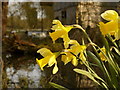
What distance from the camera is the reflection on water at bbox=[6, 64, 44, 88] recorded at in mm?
1727

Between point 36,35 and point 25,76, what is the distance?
449 mm

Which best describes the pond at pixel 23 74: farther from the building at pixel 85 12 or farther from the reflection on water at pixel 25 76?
the building at pixel 85 12

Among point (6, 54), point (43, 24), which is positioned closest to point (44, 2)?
point (43, 24)

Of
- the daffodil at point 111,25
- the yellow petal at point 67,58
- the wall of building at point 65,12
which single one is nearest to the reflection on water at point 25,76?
the wall of building at point 65,12

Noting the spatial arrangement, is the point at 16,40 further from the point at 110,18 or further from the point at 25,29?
the point at 110,18

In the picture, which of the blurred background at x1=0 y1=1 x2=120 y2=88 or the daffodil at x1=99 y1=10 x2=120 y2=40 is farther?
the blurred background at x1=0 y1=1 x2=120 y2=88

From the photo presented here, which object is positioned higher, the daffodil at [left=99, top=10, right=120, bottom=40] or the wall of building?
the wall of building

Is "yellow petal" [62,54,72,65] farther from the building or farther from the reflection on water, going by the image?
the reflection on water

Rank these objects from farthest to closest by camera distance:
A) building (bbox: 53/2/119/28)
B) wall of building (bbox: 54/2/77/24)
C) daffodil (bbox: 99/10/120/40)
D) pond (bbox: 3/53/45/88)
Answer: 1. pond (bbox: 3/53/45/88)
2. wall of building (bbox: 54/2/77/24)
3. building (bbox: 53/2/119/28)
4. daffodil (bbox: 99/10/120/40)

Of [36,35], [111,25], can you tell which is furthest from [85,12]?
[111,25]

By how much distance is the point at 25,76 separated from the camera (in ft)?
5.83

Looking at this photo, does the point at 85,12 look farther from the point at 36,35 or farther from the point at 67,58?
the point at 67,58

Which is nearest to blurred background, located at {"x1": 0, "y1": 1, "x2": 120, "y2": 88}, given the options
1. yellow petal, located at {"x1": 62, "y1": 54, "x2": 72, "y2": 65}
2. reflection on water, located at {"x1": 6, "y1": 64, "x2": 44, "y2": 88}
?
reflection on water, located at {"x1": 6, "y1": 64, "x2": 44, "y2": 88}

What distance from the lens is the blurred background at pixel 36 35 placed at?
4.79 feet
